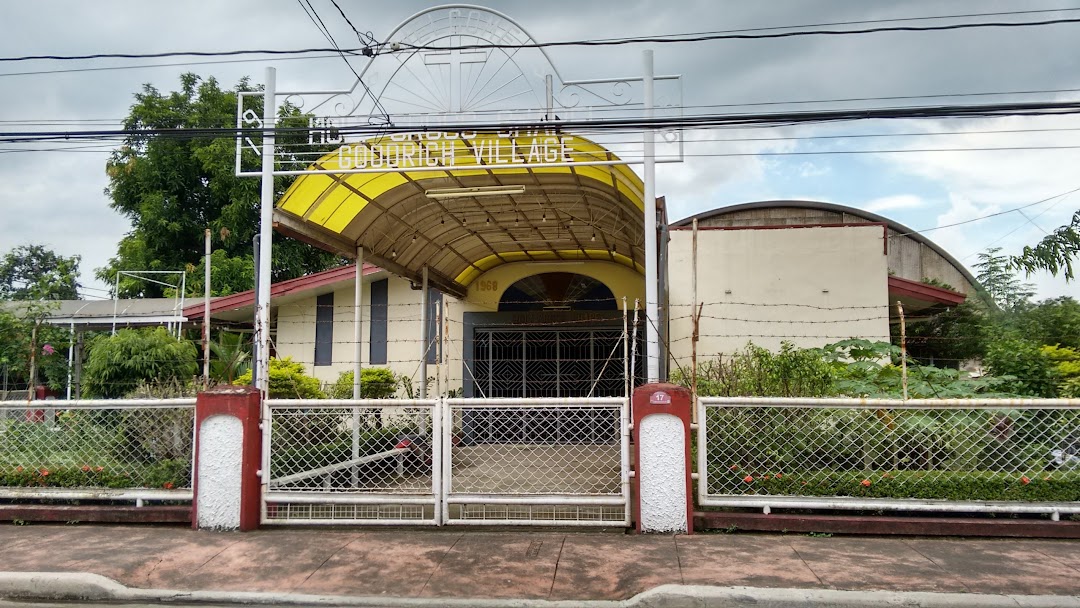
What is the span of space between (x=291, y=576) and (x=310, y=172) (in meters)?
4.10

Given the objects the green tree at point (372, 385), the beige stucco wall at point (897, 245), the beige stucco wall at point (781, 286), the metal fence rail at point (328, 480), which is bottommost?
the metal fence rail at point (328, 480)

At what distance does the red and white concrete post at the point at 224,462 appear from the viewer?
24.1ft

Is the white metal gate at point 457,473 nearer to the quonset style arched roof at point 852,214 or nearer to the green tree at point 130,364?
the green tree at point 130,364

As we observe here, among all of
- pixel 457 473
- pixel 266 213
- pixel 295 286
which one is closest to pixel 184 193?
pixel 295 286

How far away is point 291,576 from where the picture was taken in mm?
6059

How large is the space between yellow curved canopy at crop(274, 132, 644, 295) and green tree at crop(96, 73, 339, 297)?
1641 cm

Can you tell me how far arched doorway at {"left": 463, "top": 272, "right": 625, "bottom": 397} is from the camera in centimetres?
1445

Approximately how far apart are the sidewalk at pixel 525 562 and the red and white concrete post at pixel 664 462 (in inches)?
7.8

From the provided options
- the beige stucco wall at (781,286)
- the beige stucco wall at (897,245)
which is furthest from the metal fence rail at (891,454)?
the beige stucco wall at (897,245)

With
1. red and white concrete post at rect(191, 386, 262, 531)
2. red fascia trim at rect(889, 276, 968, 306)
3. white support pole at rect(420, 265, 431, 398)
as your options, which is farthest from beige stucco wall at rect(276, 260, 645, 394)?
red and white concrete post at rect(191, 386, 262, 531)

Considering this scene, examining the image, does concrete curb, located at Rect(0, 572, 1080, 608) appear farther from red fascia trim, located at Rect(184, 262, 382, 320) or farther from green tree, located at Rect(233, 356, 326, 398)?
red fascia trim, located at Rect(184, 262, 382, 320)

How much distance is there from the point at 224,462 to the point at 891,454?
21.0 ft

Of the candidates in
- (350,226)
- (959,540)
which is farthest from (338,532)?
(959,540)

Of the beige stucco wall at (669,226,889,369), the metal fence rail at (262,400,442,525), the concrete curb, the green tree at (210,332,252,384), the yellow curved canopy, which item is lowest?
the concrete curb
